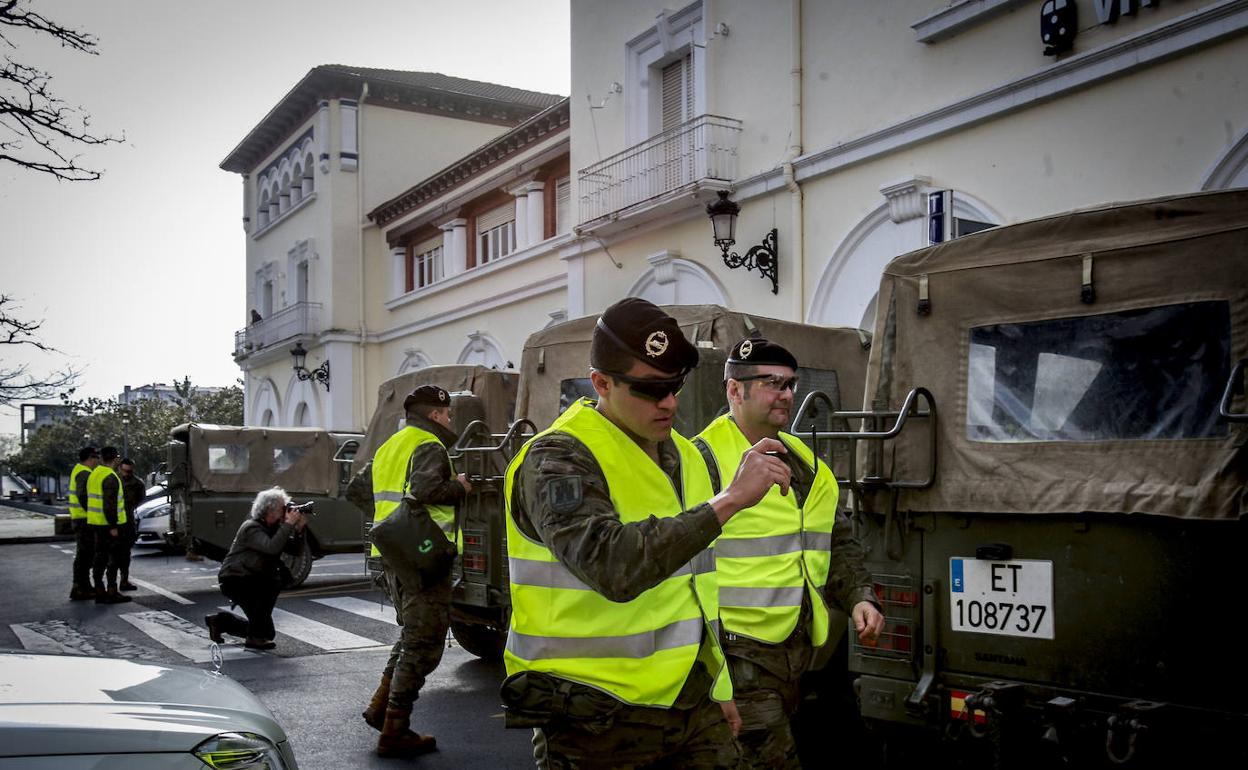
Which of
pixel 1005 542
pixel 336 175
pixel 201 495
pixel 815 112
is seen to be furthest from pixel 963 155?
pixel 336 175

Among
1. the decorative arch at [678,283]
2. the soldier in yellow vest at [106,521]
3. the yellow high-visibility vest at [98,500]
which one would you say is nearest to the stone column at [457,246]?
the decorative arch at [678,283]

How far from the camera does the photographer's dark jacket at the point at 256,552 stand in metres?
10.4

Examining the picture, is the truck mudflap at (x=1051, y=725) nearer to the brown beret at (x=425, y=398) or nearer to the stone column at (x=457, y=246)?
the brown beret at (x=425, y=398)

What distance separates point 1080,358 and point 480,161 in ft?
73.3

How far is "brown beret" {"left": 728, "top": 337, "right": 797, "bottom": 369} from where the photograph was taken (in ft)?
14.9

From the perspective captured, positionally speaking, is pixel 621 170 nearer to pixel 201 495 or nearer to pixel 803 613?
pixel 201 495

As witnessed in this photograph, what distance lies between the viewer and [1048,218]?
4766 mm

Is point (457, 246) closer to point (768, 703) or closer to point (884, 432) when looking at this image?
point (884, 432)

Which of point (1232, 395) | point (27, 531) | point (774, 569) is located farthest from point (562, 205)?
point (1232, 395)

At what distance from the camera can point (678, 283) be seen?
57.5 ft

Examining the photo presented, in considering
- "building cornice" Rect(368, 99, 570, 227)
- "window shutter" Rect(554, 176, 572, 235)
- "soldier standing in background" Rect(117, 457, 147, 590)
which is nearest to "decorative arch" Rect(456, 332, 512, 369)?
"window shutter" Rect(554, 176, 572, 235)

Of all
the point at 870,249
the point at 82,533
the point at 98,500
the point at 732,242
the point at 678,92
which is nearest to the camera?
the point at 870,249

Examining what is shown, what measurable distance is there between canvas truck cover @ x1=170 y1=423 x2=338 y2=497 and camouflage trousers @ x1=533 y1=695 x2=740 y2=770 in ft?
45.7

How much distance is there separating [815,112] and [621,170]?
4450 mm
